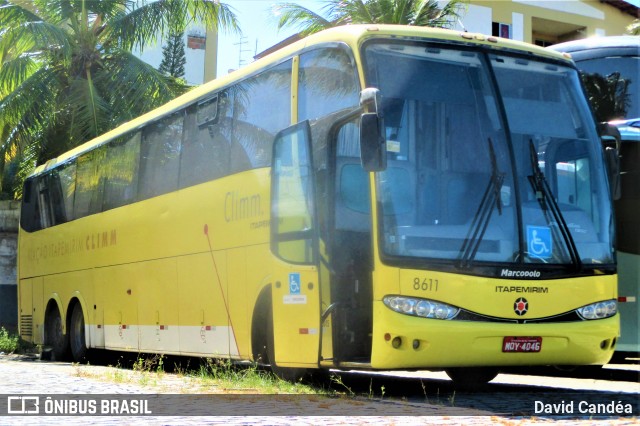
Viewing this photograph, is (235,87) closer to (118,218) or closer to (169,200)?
(169,200)

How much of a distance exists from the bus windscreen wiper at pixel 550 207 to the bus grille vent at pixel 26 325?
13.7 meters

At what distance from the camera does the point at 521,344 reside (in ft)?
31.7

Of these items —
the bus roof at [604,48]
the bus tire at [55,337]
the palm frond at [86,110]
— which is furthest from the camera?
the palm frond at [86,110]

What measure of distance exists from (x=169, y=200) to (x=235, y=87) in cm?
242

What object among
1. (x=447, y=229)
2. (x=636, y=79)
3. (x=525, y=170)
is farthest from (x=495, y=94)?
(x=636, y=79)

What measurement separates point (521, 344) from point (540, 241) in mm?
1015

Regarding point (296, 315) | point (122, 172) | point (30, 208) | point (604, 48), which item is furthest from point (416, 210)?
point (30, 208)

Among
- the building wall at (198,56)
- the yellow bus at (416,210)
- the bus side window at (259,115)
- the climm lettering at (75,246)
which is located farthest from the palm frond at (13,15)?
the building wall at (198,56)

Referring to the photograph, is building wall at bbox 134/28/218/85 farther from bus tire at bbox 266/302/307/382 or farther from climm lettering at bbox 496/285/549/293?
climm lettering at bbox 496/285/549/293

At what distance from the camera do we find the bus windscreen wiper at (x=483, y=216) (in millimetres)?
9500

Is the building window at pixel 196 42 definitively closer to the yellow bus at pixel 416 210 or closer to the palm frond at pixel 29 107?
the palm frond at pixel 29 107

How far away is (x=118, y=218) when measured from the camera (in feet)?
53.9

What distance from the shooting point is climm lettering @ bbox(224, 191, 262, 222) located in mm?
11570

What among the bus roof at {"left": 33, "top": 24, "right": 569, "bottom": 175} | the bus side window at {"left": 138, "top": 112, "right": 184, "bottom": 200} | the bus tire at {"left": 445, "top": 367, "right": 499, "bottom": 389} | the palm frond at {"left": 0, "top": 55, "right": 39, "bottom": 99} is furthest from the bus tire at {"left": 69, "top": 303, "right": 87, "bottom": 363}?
the bus tire at {"left": 445, "top": 367, "right": 499, "bottom": 389}
